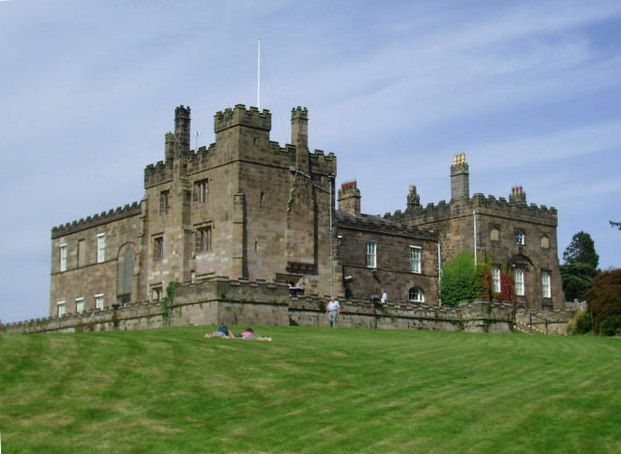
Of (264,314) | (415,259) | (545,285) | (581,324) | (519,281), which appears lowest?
(581,324)

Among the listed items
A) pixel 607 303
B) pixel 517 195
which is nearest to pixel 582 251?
pixel 517 195

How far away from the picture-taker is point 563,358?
32500mm

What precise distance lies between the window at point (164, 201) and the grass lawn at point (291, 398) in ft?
102

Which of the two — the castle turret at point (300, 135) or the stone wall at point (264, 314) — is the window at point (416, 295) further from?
the castle turret at point (300, 135)

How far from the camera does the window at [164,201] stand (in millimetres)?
63375

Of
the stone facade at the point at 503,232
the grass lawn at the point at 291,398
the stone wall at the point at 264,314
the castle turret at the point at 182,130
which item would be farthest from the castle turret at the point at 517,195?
the grass lawn at the point at 291,398

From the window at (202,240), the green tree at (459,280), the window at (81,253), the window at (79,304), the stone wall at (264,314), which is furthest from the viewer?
the window at (81,253)

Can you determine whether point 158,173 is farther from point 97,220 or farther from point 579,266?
point 579,266

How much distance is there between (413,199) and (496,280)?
9841 millimetres

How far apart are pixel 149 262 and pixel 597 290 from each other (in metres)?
25.2

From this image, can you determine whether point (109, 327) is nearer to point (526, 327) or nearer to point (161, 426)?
point (526, 327)

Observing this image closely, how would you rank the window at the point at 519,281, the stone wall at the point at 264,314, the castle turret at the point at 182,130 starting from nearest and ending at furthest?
the stone wall at the point at 264,314 → the castle turret at the point at 182,130 → the window at the point at 519,281

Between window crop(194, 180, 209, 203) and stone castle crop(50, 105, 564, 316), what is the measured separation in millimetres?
105

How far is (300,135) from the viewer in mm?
61281
